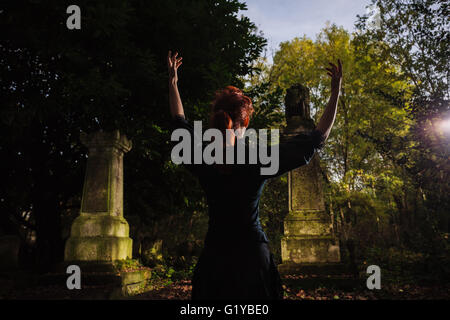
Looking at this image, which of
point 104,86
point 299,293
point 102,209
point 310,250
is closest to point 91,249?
point 102,209

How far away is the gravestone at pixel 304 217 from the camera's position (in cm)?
723

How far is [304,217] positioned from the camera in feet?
24.9

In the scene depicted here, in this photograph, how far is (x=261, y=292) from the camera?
1471 millimetres

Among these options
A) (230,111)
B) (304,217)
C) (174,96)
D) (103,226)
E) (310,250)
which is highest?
(174,96)

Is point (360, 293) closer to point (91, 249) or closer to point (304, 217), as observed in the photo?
point (304, 217)

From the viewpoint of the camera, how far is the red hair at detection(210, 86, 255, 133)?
5.16 feet

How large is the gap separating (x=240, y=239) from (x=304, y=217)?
6.41 metres

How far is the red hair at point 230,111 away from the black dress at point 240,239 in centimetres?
21

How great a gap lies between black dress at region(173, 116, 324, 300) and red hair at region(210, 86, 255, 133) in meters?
0.21

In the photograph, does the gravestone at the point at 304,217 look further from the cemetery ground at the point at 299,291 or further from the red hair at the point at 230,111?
the red hair at the point at 230,111

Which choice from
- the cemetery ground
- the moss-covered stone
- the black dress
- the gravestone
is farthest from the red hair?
the moss-covered stone

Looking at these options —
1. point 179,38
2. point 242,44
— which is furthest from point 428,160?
point 179,38

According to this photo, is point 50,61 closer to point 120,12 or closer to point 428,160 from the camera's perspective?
point 120,12
